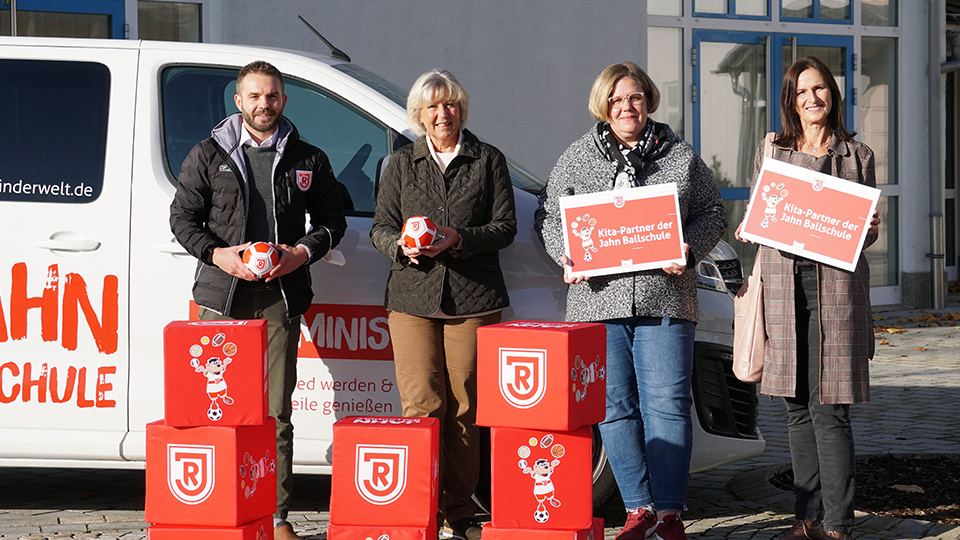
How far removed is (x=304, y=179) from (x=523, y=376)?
1186mm

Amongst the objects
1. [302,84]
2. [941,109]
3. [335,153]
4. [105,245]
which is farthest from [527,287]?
[941,109]

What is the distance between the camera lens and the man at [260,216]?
3854mm

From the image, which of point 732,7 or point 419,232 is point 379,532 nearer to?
point 419,232

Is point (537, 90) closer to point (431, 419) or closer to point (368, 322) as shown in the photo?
point (368, 322)

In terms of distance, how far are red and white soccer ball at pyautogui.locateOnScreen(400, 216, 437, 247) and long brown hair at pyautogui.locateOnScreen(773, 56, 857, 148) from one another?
1380 millimetres

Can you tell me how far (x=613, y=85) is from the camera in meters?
3.87

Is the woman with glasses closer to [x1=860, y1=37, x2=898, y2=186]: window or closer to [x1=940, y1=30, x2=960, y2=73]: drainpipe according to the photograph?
[x1=860, y1=37, x2=898, y2=186]: window

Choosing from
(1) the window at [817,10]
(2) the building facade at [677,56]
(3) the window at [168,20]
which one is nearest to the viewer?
(3) the window at [168,20]

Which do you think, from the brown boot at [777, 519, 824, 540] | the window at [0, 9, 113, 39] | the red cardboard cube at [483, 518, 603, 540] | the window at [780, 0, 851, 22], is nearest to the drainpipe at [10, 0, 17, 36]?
the window at [0, 9, 113, 39]

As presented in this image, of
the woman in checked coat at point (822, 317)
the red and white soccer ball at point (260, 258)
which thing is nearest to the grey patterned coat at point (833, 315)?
the woman in checked coat at point (822, 317)

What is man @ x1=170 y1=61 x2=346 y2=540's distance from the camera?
385 cm

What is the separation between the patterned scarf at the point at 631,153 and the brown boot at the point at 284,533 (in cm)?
183

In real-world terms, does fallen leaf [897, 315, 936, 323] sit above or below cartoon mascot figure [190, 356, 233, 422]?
above

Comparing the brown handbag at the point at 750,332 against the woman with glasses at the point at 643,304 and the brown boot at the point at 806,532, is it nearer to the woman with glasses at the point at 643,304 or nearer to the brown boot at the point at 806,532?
the woman with glasses at the point at 643,304
